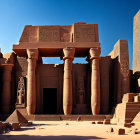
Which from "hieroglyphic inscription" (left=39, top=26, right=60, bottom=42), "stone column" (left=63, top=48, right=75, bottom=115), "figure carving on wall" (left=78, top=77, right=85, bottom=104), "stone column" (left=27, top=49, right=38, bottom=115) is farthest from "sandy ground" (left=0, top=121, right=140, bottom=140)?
"hieroglyphic inscription" (left=39, top=26, right=60, bottom=42)

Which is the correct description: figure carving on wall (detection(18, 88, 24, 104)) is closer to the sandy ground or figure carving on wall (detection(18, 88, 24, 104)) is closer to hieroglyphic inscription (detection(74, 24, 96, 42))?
hieroglyphic inscription (detection(74, 24, 96, 42))

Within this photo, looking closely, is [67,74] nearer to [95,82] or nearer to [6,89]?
[95,82]

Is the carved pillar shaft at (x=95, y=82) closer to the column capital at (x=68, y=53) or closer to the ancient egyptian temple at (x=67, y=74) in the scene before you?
the ancient egyptian temple at (x=67, y=74)

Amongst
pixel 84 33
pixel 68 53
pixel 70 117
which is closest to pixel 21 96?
pixel 70 117

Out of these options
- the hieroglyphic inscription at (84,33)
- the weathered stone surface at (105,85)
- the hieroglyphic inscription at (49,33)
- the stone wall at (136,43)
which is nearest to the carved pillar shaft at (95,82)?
the hieroglyphic inscription at (84,33)

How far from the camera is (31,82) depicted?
18547 mm

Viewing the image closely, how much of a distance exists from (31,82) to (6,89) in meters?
2.79

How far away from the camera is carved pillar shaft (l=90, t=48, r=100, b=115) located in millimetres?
18344

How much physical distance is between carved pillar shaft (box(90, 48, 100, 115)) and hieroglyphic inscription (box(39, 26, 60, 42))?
137 inches

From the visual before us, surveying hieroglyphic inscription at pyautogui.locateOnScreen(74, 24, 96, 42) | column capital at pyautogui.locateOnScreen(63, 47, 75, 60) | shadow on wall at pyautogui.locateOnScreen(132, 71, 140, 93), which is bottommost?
shadow on wall at pyautogui.locateOnScreen(132, 71, 140, 93)

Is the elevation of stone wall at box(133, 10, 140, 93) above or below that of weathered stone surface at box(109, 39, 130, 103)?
above

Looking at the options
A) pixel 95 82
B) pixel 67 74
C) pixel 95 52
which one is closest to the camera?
pixel 95 82

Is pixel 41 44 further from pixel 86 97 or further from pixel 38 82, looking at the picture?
pixel 86 97

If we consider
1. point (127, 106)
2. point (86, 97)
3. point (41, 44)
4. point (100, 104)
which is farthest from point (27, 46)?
point (127, 106)
